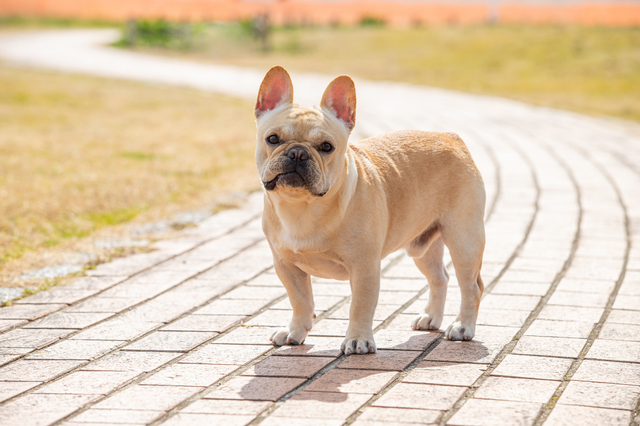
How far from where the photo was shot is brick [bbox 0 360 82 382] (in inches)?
141

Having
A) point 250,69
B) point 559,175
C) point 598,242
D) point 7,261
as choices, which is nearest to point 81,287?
point 7,261

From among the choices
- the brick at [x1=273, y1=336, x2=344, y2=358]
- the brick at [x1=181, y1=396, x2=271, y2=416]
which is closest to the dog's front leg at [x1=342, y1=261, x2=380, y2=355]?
the brick at [x1=273, y1=336, x2=344, y2=358]

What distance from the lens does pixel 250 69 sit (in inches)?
1014

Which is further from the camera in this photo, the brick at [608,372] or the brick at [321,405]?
the brick at [608,372]

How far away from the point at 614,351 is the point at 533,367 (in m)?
0.51

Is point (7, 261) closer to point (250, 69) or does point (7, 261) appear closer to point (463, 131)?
point (463, 131)

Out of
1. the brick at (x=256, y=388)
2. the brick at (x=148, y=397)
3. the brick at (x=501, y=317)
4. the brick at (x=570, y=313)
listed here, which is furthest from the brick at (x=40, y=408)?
the brick at (x=570, y=313)

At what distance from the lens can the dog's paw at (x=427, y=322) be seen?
4285mm

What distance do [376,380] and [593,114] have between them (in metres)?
12.3

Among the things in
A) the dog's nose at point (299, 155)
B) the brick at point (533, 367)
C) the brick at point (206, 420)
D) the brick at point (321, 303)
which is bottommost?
the brick at point (321, 303)

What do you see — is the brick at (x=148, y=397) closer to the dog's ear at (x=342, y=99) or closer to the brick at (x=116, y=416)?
the brick at (x=116, y=416)

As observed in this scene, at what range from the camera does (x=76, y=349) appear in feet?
13.0

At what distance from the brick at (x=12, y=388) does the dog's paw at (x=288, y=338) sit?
1.20 m

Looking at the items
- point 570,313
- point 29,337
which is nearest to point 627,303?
point 570,313
